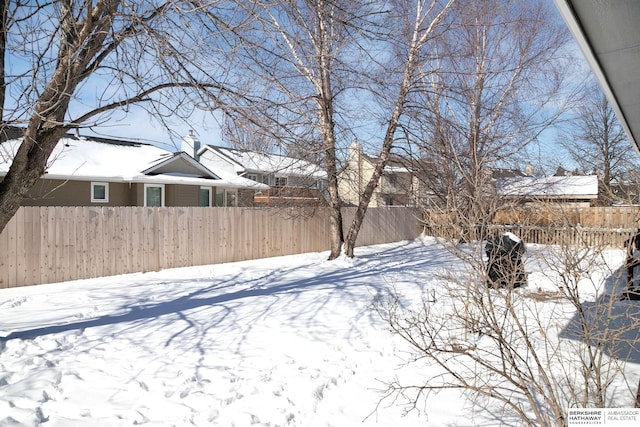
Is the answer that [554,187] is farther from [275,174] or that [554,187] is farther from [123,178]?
[123,178]

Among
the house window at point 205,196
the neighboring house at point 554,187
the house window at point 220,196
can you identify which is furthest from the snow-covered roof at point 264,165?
the neighboring house at point 554,187

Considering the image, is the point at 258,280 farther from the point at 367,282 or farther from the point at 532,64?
the point at 532,64

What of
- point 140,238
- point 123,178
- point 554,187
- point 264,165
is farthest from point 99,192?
point 554,187

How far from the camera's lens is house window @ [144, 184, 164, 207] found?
16342 millimetres

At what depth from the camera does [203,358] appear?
4871 millimetres

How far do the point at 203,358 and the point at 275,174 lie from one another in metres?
9.13

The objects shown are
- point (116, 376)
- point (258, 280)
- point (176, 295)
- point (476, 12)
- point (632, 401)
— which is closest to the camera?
point (632, 401)

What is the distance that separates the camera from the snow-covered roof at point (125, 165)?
560 inches

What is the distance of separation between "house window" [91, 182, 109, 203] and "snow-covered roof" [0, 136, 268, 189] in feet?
1.64

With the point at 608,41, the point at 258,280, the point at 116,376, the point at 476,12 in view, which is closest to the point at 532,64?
the point at 476,12

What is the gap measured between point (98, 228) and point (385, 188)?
64.3 ft

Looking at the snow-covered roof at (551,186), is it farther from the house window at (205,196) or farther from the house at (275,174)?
the house window at (205,196)

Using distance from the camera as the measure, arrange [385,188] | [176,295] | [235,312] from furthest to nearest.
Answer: [385,188], [176,295], [235,312]

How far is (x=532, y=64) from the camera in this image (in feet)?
52.5
